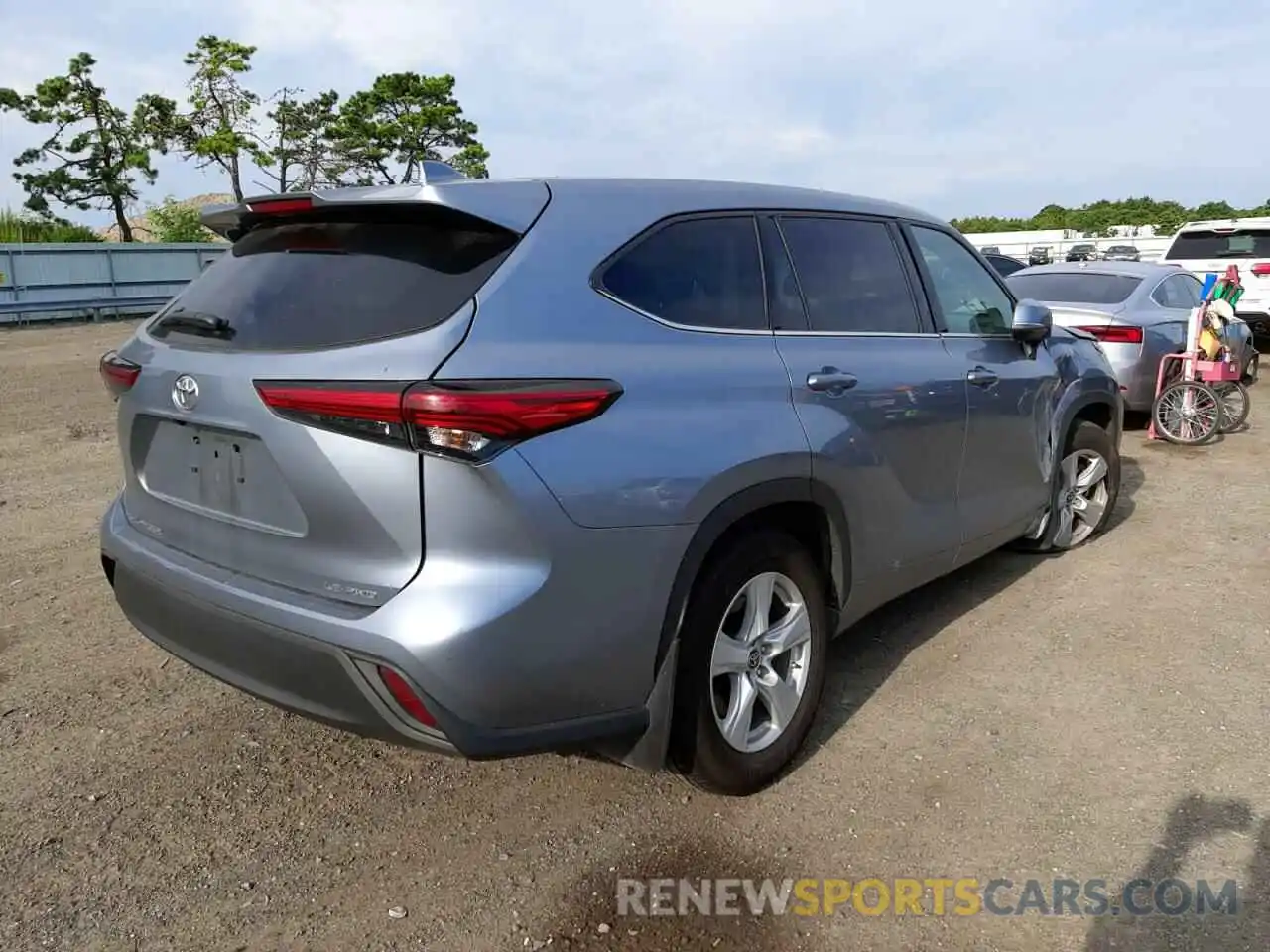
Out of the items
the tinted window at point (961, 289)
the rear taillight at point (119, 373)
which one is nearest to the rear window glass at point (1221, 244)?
the tinted window at point (961, 289)

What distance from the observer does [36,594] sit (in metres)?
4.49

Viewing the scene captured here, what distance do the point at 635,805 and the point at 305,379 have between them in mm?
1613

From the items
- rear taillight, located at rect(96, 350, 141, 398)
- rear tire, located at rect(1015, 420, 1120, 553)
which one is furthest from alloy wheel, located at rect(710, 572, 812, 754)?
rear tire, located at rect(1015, 420, 1120, 553)

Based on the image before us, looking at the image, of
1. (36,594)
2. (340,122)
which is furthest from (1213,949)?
(340,122)

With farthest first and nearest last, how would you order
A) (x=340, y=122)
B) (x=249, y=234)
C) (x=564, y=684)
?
(x=340, y=122) → (x=249, y=234) → (x=564, y=684)

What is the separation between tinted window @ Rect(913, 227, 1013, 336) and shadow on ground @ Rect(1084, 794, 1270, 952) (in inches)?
78.2

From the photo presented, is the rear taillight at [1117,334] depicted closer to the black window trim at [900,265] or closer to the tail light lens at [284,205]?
the black window trim at [900,265]

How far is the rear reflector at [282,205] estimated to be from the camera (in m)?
2.62

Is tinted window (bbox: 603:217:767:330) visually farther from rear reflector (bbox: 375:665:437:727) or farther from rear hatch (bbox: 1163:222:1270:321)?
rear hatch (bbox: 1163:222:1270:321)

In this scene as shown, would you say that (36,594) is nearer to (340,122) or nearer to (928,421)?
(928,421)

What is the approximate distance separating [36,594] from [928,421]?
13.2 ft

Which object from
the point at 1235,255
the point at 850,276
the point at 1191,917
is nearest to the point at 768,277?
the point at 850,276

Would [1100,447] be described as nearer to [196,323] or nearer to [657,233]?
[657,233]

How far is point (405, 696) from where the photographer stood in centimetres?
221
